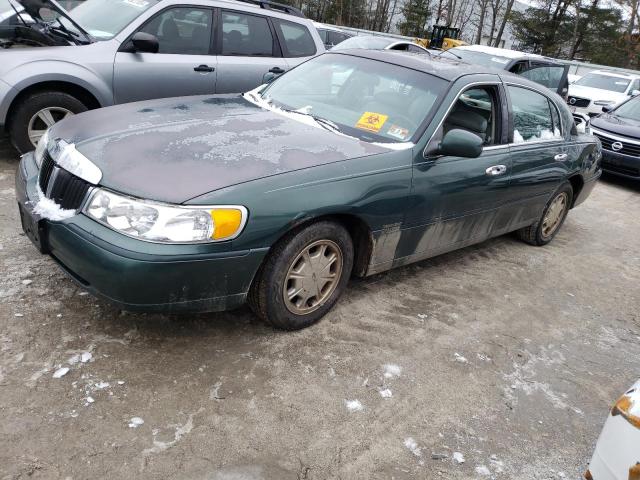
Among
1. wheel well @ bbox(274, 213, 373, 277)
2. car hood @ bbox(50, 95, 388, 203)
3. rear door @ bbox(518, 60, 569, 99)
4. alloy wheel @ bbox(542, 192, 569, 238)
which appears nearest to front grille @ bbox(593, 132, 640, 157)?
rear door @ bbox(518, 60, 569, 99)

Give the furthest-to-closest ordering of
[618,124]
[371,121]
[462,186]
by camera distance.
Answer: [618,124] → [462,186] → [371,121]

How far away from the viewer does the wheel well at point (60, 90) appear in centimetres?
498

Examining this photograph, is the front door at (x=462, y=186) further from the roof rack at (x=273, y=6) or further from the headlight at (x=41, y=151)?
the roof rack at (x=273, y=6)

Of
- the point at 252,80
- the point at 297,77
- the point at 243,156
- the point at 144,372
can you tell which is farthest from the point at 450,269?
the point at 252,80

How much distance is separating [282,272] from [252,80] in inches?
154

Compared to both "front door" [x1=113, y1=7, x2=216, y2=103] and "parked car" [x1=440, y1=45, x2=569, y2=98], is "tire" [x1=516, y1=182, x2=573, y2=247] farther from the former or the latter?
"parked car" [x1=440, y1=45, x2=569, y2=98]

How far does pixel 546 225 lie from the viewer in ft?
18.3

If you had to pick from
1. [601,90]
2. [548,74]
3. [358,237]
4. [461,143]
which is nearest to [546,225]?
[461,143]

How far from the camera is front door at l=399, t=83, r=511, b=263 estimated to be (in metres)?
3.65

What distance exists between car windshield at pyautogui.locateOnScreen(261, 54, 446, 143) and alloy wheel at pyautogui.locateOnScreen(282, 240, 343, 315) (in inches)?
32.8

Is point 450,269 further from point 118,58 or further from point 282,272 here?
point 118,58

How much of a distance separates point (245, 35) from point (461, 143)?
3.77 m

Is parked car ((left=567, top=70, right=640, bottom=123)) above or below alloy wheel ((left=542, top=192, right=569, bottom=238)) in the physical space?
above

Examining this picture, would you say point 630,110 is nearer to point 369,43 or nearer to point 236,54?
point 369,43
